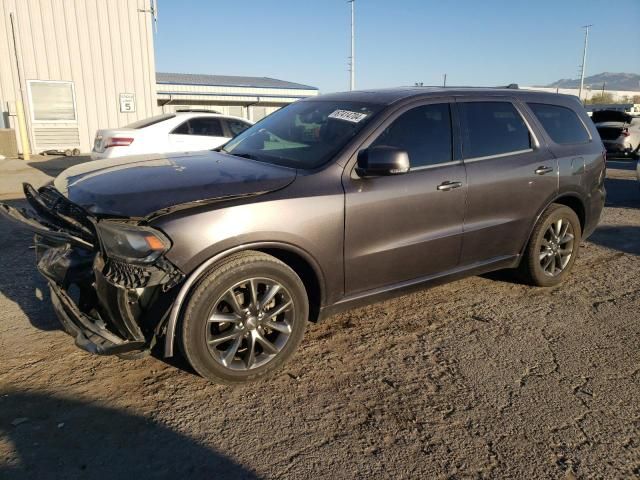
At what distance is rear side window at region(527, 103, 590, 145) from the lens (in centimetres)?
452

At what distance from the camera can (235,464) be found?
230 centimetres

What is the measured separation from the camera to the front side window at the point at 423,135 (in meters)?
3.54

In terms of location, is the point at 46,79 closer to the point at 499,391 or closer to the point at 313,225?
the point at 313,225

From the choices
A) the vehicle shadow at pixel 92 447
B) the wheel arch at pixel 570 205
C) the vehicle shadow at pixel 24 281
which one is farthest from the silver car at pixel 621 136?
the vehicle shadow at pixel 92 447

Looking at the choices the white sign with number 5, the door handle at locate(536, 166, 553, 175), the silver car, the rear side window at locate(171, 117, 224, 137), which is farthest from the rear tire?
the white sign with number 5

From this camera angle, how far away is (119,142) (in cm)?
892

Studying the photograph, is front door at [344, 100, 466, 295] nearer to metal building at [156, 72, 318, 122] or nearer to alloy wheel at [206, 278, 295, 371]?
alloy wheel at [206, 278, 295, 371]

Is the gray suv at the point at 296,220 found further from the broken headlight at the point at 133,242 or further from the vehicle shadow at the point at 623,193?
the vehicle shadow at the point at 623,193

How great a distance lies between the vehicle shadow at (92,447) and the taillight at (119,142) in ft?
22.8

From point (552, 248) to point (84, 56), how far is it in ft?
54.0

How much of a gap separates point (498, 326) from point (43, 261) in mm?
3225

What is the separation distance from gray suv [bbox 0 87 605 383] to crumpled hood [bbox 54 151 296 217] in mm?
14

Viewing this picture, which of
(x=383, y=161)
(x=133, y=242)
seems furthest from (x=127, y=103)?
(x=133, y=242)

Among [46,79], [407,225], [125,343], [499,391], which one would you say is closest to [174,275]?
[125,343]
